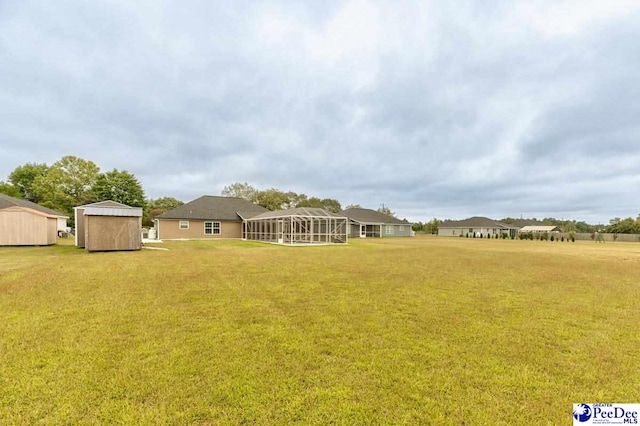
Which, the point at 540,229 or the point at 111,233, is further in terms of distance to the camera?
the point at 540,229

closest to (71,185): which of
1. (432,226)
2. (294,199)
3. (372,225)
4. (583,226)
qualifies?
(294,199)

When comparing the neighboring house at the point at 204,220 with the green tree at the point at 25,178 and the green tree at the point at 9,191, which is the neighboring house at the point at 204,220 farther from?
the green tree at the point at 25,178

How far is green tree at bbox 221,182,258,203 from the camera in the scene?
2032 inches

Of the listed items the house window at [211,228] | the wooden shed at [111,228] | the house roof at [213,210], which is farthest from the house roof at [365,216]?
the wooden shed at [111,228]

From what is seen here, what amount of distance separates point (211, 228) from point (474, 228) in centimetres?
5157

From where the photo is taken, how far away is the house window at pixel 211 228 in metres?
28.5

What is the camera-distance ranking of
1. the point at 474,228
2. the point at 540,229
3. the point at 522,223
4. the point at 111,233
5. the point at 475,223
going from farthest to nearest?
1. the point at 522,223
2. the point at 540,229
3. the point at 475,223
4. the point at 474,228
5. the point at 111,233

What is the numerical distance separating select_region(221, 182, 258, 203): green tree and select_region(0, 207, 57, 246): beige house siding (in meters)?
34.0

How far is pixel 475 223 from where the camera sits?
190ft

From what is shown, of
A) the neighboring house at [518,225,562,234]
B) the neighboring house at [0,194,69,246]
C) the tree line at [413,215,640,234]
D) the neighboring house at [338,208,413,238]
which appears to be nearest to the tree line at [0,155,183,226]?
the neighboring house at [0,194,69,246]

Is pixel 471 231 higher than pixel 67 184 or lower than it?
lower

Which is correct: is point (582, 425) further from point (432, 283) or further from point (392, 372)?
point (432, 283)

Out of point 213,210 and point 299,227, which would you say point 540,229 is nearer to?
point 299,227

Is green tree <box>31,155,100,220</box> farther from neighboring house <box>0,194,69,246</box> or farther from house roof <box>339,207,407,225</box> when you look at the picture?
house roof <box>339,207,407,225</box>
